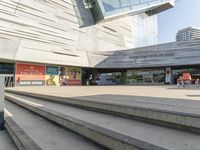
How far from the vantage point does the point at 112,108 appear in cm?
334

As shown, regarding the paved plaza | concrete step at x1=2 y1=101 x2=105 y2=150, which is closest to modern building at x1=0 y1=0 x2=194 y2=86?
the paved plaza

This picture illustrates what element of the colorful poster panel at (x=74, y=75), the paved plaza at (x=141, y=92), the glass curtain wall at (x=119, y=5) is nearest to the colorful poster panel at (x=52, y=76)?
the colorful poster panel at (x=74, y=75)

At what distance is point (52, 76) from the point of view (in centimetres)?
2708

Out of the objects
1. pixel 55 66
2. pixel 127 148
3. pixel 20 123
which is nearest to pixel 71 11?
pixel 55 66

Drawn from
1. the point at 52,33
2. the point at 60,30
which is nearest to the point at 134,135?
the point at 52,33

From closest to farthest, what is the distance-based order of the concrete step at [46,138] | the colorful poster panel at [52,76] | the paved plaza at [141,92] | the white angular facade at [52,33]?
the concrete step at [46,138], the paved plaza at [141,92], the white angular facade at [52,33], the colorful poster panel at [52,76]

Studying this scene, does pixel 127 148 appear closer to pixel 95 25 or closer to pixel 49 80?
pixel 49 80

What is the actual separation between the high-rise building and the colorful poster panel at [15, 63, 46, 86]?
176 mm

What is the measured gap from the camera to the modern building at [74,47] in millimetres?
22203

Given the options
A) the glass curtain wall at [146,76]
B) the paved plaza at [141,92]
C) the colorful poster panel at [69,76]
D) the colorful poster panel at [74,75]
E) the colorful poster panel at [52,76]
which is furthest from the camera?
the colorful poster panel at [74,75]

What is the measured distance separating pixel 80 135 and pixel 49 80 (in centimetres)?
2495

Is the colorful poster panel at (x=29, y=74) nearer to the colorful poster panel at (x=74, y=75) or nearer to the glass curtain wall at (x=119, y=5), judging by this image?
the colorful poster panel at (x=74, y=75)

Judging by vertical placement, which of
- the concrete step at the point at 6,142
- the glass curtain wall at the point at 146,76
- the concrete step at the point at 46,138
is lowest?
the concrete step at the point at 6,142

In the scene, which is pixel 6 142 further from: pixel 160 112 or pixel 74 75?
pixel 74 75
